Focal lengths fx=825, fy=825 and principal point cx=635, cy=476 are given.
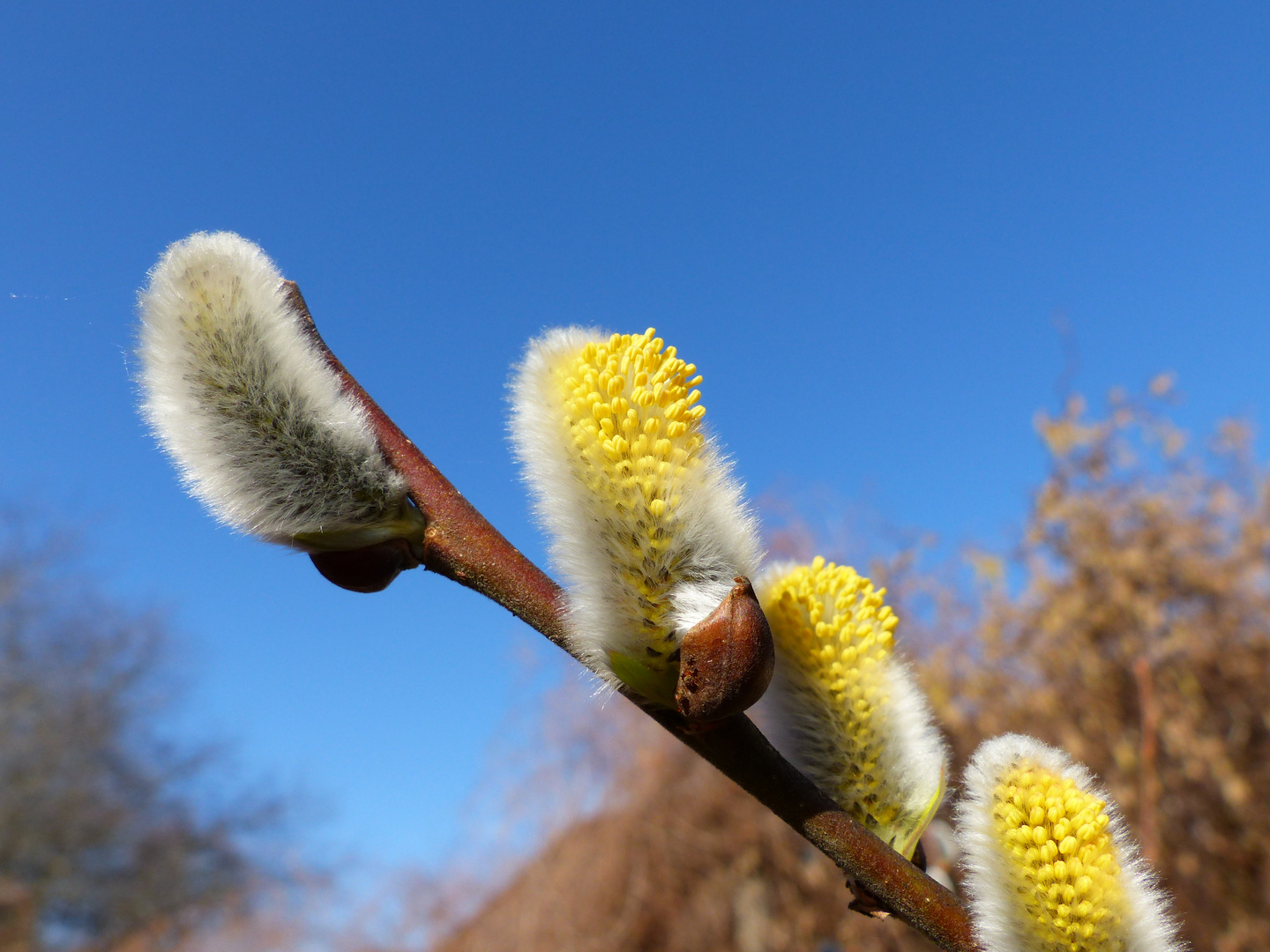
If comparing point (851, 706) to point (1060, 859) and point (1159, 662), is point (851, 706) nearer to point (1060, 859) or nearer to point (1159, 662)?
point (1060, 859)

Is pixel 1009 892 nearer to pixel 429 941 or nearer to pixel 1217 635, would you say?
pixel 1217 635

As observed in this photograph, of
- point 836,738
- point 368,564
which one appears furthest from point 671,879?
point 368,564

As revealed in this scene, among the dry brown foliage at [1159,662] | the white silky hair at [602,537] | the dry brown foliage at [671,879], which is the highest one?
the dry brown foliage at [1159,662]

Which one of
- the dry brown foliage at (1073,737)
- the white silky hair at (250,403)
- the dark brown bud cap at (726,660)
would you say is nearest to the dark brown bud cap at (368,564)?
the white silky hair at (250,403)

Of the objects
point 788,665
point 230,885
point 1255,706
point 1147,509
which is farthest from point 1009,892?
point 230,885

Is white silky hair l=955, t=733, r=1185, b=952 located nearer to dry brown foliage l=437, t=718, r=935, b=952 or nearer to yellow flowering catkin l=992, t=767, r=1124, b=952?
yellow flowering catkin l=992, t=767, r=1124, b=952

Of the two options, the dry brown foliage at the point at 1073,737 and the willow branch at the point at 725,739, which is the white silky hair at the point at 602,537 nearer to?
the willow branch at the point at 725,739
